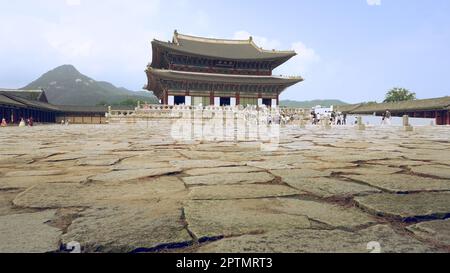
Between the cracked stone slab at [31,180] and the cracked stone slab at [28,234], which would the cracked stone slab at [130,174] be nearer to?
the cracked stone slab at [31,180]

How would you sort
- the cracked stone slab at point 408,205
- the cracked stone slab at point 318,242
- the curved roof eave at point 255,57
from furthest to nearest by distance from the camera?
the curved roof eave at point 255,57 < the cracked stone slab at point 408,205 < the cracked stone slab at point 318,242

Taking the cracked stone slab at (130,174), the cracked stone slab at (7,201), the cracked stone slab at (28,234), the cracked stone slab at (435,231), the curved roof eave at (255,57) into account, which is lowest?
the cracked stone slab at (7,201)

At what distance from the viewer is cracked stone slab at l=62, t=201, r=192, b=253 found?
43.3 inches

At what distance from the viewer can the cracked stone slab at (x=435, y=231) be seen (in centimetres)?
111

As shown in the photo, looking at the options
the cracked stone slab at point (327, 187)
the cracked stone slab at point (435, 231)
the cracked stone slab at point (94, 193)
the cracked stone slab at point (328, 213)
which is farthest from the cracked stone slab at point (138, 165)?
the cracked stone slab at point (435, 231)

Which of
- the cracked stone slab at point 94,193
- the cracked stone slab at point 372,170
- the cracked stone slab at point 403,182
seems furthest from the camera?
the cracked stone slab at point 372,170

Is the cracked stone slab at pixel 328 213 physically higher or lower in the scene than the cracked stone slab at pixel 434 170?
lower

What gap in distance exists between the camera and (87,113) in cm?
3509

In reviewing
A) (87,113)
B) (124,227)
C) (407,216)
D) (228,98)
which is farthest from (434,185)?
(87,113)

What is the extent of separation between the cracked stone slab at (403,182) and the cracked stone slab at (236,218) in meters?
0.81

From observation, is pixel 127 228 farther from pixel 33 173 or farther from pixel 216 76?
pixel 216 76

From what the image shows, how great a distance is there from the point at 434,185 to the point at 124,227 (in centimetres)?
190

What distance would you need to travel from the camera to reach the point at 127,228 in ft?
4.11

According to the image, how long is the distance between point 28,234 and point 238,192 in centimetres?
108
